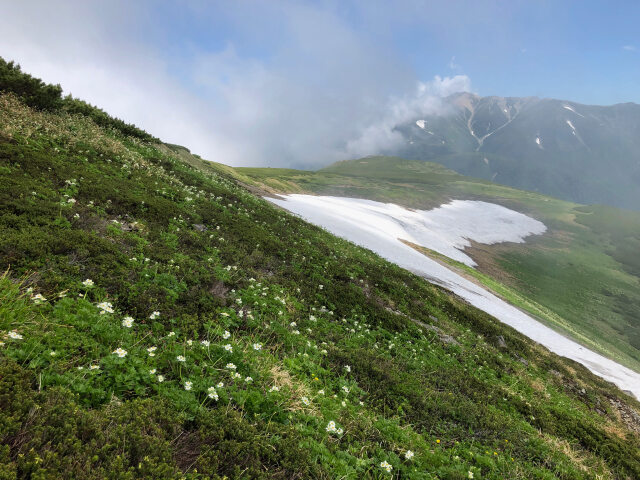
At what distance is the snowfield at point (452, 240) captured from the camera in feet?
99.6

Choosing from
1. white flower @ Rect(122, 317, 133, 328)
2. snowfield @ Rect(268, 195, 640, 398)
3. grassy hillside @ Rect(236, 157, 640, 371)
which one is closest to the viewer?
white flower @ Rect(122, 317, 133, 328)

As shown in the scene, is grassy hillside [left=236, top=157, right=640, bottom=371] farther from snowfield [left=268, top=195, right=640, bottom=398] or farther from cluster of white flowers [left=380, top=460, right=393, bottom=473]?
cluster of white flowers [left=380, top=460, right=393, bottom=473]

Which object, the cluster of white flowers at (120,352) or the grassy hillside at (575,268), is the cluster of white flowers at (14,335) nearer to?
the cluster of white flowers at (120,352)

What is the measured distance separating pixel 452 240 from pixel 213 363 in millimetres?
73007

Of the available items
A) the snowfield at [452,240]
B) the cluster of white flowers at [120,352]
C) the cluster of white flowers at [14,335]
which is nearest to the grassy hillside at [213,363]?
the cluster of white flowers at [120,352]

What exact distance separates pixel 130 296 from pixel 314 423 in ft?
17.6

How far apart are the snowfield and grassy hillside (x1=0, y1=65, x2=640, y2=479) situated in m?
14.2

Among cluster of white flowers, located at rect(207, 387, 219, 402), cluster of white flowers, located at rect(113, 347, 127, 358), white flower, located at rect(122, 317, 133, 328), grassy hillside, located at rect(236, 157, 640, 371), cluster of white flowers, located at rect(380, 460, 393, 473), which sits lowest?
cluster of white flowers, located at rect(380, 460, 393, 473)

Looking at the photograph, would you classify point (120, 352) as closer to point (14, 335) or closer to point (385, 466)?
point (14, 335)

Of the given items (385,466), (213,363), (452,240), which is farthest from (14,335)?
(452,240)

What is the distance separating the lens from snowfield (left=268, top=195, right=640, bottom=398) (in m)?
30.4

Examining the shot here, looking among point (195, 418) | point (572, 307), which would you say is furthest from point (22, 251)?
point (572, 307)

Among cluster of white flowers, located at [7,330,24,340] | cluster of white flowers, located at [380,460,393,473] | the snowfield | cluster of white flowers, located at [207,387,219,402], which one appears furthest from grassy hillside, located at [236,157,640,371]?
cluster of white flowers, located at [7,330,24,340]

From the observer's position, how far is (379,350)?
11.5 metres
